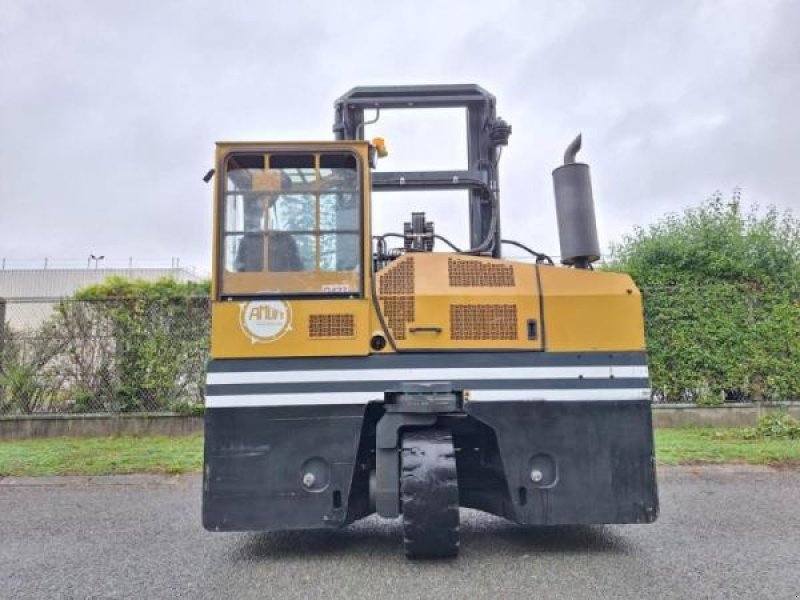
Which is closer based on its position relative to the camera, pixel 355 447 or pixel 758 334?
pixel 355 447

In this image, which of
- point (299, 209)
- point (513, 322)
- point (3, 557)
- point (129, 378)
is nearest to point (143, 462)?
point (129, 378)

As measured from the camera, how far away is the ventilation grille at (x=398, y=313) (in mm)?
4906

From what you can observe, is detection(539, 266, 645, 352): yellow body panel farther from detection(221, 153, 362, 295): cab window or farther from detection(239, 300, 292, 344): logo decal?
detection(239, 300, 292, 344): logo decal

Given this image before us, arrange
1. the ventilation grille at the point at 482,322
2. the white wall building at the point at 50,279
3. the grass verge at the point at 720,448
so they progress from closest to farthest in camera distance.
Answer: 1. the ventilation grille at the point at 482,322
2. the grass verge at the point at 720,448
3. the white wall building at the point at 50,279

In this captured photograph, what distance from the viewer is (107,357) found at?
1022 cm

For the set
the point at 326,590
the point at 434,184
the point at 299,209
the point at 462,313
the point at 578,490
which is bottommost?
the point at 326,590

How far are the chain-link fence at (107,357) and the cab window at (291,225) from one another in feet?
18.6

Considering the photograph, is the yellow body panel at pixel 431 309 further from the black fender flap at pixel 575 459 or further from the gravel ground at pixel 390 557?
the gravel ground at pixel 390 557

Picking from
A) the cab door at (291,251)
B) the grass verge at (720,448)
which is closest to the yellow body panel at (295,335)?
the cab door at (291,251)

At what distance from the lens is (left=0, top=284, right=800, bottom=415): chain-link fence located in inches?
399

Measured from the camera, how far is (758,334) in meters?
10.2

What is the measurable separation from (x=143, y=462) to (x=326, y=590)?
499cm

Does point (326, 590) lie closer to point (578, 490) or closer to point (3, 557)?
point (578, 490)

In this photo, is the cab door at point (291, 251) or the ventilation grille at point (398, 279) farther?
the ventilation grille at point (398, 279)
